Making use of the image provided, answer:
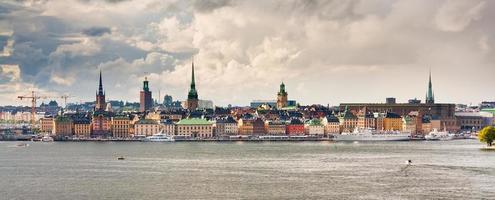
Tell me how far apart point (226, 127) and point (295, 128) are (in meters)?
8.82

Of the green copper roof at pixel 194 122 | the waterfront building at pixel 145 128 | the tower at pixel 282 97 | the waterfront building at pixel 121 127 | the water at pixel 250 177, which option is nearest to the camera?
the water at pixel 250 177

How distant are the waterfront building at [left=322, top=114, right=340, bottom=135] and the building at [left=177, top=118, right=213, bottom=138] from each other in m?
15.4

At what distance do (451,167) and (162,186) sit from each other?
1777 cm

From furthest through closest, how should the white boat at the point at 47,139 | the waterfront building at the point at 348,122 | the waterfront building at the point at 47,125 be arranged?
the waterfront building at the point at 47,125
the waterfront building at the point at 348,122
the white boat at the point at 47,139

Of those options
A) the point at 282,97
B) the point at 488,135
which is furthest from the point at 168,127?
the point at 488,135

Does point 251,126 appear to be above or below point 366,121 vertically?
below

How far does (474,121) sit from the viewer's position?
14625cm

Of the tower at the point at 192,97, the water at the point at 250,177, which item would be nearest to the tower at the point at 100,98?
the tower at the point at 192,97

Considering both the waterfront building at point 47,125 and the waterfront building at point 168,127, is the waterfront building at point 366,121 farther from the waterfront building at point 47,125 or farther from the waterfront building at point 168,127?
the waterfront building at point 47,125

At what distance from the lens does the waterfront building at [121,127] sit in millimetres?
117444

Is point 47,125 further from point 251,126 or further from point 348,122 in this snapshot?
point 348,122

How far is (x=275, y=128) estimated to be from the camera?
392 ft

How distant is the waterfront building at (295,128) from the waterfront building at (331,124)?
10.5ft

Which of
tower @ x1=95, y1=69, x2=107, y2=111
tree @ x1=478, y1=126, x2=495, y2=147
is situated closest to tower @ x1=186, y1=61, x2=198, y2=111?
tower @ x1=95, y1=69, x2=107, y2=111
